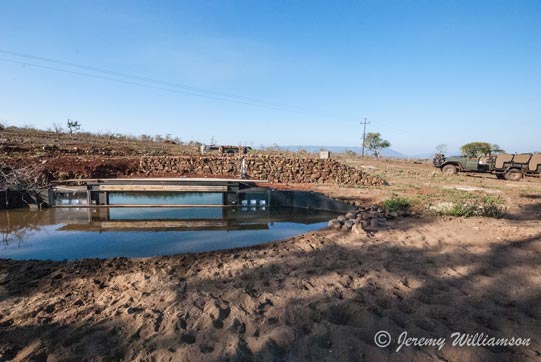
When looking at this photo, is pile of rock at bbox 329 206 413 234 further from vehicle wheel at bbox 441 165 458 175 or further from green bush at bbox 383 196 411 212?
vehicle wheel at bbox 441 165 458 175

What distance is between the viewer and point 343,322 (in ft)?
9.26

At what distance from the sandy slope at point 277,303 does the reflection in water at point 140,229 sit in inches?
30.9

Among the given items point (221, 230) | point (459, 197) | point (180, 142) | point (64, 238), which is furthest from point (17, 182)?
point (180, 142)

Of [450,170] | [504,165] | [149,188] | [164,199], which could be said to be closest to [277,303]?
[149,188]

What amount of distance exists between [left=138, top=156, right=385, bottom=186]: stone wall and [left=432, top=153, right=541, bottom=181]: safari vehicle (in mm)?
7410

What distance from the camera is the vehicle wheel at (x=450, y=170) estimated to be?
17.4 m

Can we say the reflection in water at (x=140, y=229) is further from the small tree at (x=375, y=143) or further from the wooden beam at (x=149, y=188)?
the small tree at (x=375, y=143)

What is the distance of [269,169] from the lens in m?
14.3

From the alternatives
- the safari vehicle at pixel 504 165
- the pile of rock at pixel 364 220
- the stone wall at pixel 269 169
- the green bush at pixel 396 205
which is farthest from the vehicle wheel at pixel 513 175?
the pile of rock at pixel 364 220

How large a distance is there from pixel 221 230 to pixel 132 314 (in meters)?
3.83

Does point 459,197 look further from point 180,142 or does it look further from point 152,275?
point 180,142

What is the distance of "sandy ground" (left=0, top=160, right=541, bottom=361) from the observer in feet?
7.88

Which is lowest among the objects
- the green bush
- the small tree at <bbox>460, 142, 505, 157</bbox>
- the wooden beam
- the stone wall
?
the green bush

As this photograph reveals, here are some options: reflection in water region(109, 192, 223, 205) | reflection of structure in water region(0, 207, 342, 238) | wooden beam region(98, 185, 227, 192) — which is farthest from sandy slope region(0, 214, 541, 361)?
reflection in water region(109, 192, 223, 205)
